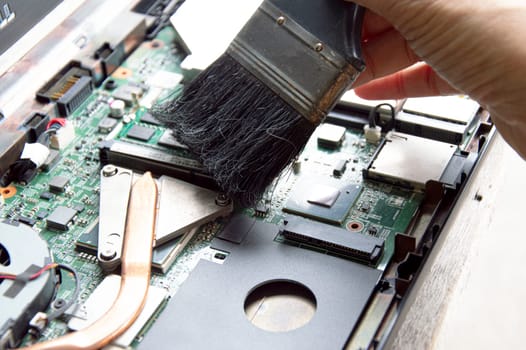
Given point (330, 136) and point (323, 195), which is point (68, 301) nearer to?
point (323, 195)

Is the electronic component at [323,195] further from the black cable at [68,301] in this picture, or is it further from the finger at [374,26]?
the black cable at [68,301]

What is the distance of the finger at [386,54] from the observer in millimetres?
4121

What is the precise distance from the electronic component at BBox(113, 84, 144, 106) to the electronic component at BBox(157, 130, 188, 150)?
17.3 inches

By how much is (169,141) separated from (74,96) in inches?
28.5

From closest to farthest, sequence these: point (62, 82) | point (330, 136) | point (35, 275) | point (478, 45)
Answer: point (478, 45), point (35, 275), point (330, 136), point (62, 82)

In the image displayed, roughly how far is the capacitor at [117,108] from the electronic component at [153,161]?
0.98 feet

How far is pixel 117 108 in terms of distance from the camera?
448 cm

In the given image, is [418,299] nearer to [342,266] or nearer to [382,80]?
[342,266]

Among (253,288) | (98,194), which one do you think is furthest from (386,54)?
(98,194)

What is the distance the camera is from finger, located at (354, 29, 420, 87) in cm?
412

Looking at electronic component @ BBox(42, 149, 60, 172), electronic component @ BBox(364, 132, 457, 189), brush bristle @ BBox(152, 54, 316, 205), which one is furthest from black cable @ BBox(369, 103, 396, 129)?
electronic component @ BBox(42, 149, 60, 172)

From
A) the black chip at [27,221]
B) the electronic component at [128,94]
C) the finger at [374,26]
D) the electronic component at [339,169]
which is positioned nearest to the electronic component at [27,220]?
the black chip at [27,221]

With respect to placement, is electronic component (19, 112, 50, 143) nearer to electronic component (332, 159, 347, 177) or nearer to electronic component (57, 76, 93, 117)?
electronic component (57, 76, 93, 117)

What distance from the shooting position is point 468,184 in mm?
3957
